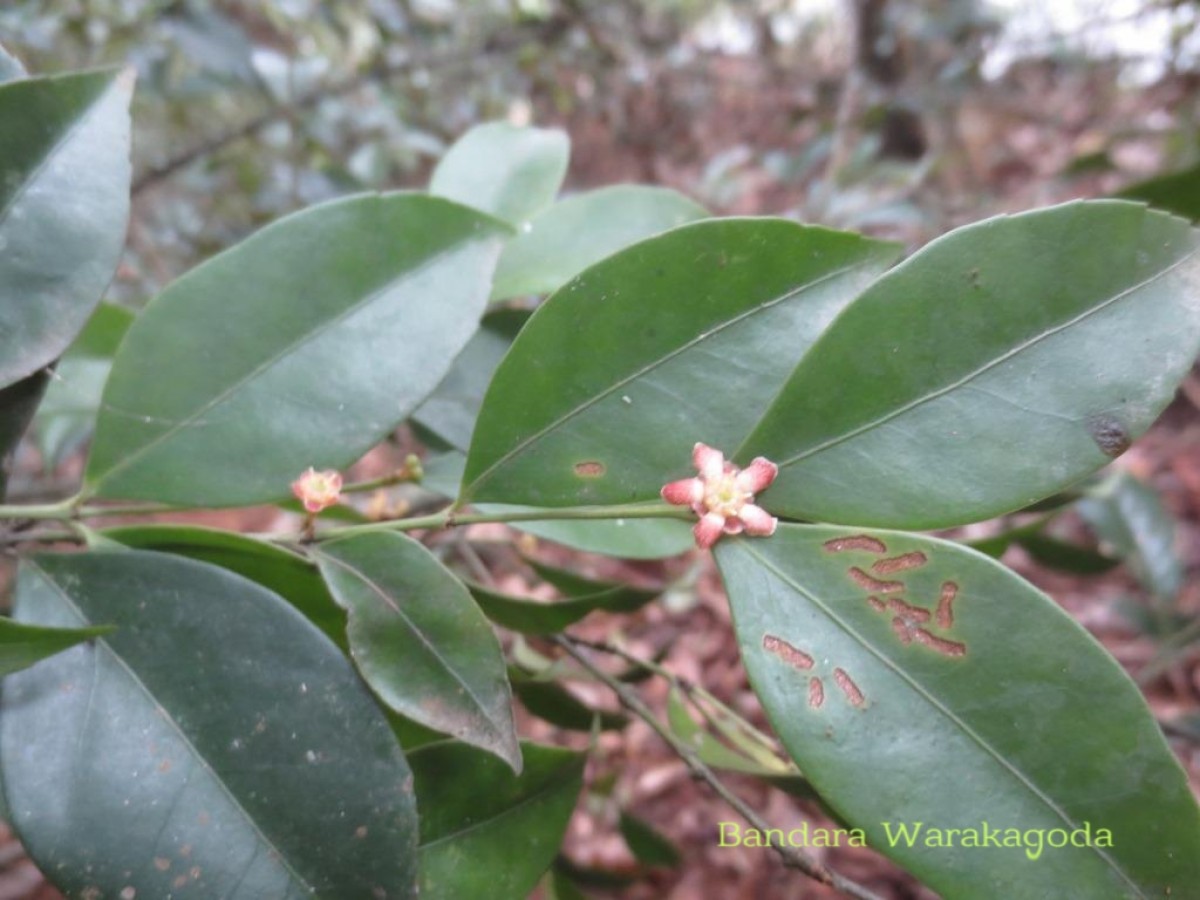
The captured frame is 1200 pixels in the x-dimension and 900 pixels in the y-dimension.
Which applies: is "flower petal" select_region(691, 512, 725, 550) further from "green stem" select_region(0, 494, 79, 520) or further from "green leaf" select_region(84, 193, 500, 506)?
"green stem" select_region(0, 494, 79, 520)

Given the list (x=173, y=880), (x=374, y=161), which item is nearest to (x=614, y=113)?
(x=374, y=161)

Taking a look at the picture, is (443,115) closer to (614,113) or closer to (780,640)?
(614,113)

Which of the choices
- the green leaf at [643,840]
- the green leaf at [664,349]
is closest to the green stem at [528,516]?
the green leaf at [664,349]

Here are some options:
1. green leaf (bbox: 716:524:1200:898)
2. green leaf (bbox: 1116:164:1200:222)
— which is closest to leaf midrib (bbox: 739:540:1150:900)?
green leaf (bbox: 716:524:1200:898)

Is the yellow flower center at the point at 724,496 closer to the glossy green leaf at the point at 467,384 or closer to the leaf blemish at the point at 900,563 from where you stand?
the leaf blemish at the point at 900,563

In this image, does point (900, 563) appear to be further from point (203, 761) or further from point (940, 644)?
point (203, 761)

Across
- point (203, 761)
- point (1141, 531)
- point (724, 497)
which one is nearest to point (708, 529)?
point (724, 497)
